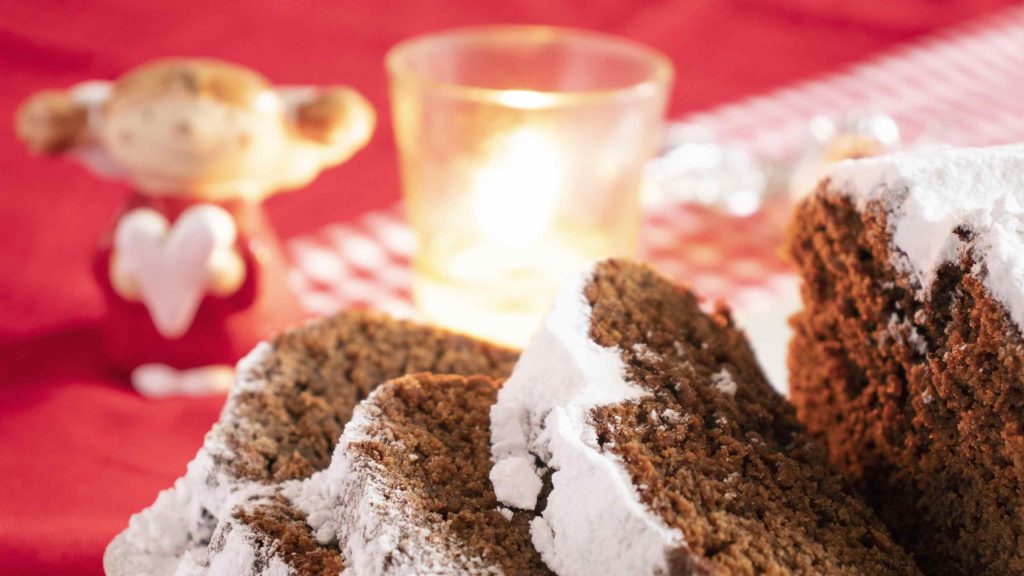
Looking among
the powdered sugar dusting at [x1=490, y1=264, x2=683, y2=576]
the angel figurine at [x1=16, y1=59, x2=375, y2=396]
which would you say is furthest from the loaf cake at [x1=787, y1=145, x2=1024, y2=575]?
the angel figurine at [x1=16, y1=59, x2=375, y2=396]

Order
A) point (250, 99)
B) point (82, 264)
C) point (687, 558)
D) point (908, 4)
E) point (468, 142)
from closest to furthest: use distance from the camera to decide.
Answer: point (687, 558)
point (250, 99)
point (468, 142)
point (82, 264)
point (908, 4)

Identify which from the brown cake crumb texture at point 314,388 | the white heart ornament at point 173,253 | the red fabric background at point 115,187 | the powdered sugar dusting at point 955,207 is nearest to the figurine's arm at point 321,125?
the white heart ornament at point 173,253

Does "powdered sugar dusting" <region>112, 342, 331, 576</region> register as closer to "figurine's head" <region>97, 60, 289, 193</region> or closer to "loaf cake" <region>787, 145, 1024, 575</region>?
"figurine's head" <region>97, 60, 289, 193</region>

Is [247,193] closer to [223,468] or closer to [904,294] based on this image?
[223,468]

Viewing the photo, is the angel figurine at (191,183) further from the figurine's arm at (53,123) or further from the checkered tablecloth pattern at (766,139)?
the checkered tablecloth pattern at (766,139)

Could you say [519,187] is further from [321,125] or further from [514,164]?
[321,125]

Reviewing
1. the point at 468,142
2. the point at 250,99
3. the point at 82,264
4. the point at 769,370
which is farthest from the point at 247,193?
the point at 769,370
